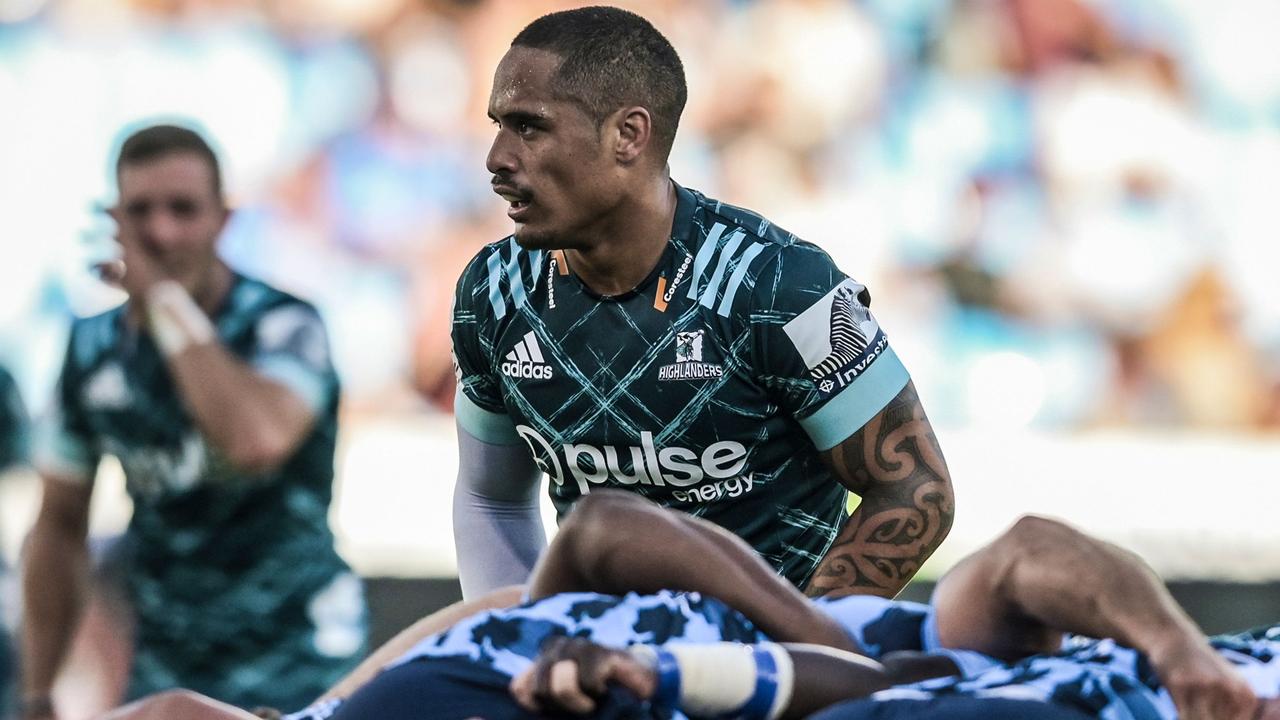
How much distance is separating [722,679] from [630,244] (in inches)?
45.7

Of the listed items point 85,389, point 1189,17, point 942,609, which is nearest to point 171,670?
point 85,389

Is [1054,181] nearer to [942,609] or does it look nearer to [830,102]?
[830,102]

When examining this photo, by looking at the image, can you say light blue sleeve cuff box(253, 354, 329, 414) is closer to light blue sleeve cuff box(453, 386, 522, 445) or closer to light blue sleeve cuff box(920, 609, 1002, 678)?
light blue sleeve cuff box(453, 386, 522, 445)

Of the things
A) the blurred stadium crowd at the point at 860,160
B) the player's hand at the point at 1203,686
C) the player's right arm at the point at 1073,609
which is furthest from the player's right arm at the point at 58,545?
the blurred stadium crowd at the point at 860,160

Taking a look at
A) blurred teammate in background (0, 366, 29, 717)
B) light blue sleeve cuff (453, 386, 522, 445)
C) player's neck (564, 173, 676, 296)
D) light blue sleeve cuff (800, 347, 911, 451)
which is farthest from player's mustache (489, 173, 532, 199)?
blurred teammate in background (0, 366, 29, 717)

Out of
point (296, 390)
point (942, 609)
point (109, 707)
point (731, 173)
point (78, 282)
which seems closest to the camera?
point (942, 609)

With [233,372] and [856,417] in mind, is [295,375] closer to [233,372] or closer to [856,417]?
[233,372]

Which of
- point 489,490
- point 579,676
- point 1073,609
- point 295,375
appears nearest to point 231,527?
point 295,375

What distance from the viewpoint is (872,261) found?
22.7 feet

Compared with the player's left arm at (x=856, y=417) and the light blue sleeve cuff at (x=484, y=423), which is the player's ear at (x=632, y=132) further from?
the light blue sleeve cuff at (x=484, y=423)

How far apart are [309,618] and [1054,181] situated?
403cm

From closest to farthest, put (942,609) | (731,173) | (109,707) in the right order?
1. (942,609)
2. (109,707)
3. (731,173)

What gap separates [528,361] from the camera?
11.2 ft

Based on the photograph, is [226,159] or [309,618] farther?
[226,159]
